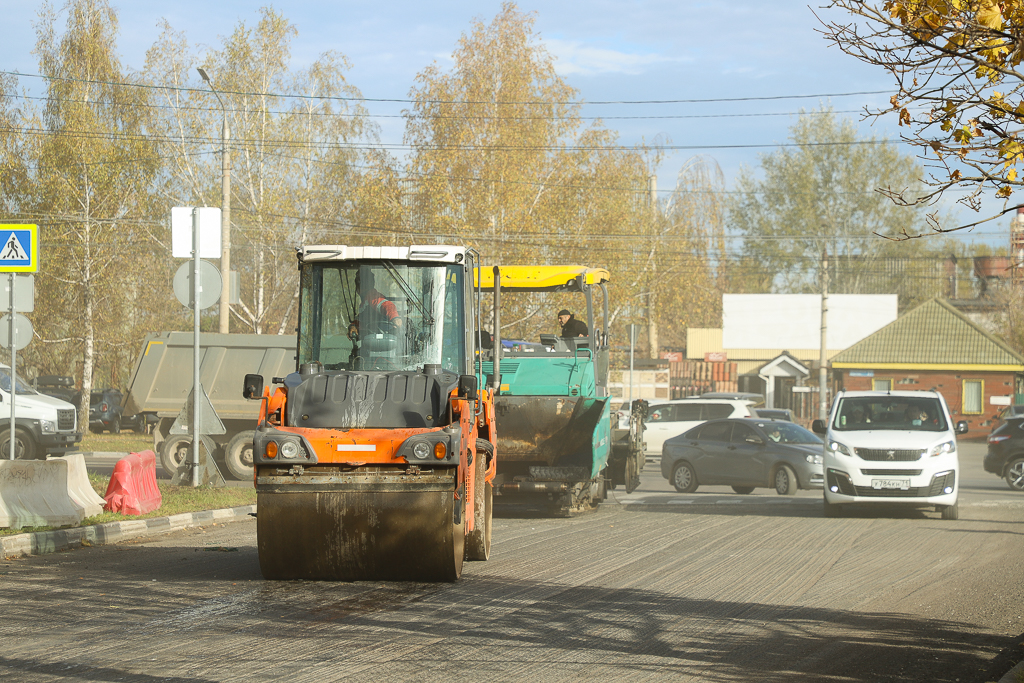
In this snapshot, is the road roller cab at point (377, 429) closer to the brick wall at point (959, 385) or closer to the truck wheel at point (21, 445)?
the truck wheel at point (21, 445)

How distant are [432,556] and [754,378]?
51.3 metres

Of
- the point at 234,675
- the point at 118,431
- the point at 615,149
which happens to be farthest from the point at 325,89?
the point at 234,675

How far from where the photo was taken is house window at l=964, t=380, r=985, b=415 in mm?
47469

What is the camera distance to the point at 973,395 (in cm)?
4769

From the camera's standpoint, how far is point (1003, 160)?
543 cm

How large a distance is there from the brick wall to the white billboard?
18.1 m

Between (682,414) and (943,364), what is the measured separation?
24.3 m

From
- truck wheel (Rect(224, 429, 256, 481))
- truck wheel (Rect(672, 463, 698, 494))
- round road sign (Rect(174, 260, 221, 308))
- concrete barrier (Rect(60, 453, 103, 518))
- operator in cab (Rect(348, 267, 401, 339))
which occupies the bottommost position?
truck wheel (Rect(672, 463, 698, 494))

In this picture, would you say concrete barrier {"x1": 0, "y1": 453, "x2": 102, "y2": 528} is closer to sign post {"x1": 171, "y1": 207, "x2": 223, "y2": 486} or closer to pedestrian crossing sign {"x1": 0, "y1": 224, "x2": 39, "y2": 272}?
pedestrian crossing sign {"x1": 0, "y1": 224, "x2": 39, "y2": 272}

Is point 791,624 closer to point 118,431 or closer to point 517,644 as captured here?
point 517,644

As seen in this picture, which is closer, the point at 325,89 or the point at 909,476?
the point at 909,476

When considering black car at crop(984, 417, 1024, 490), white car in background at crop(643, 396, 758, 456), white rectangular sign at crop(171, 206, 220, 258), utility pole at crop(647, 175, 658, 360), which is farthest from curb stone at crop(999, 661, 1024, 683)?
utility pole at crop(647, 175, 658, 360)

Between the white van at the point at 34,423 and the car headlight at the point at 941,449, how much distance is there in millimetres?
16119

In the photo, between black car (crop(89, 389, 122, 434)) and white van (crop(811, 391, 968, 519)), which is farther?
black car (crop(89, 389, 122, 434))
